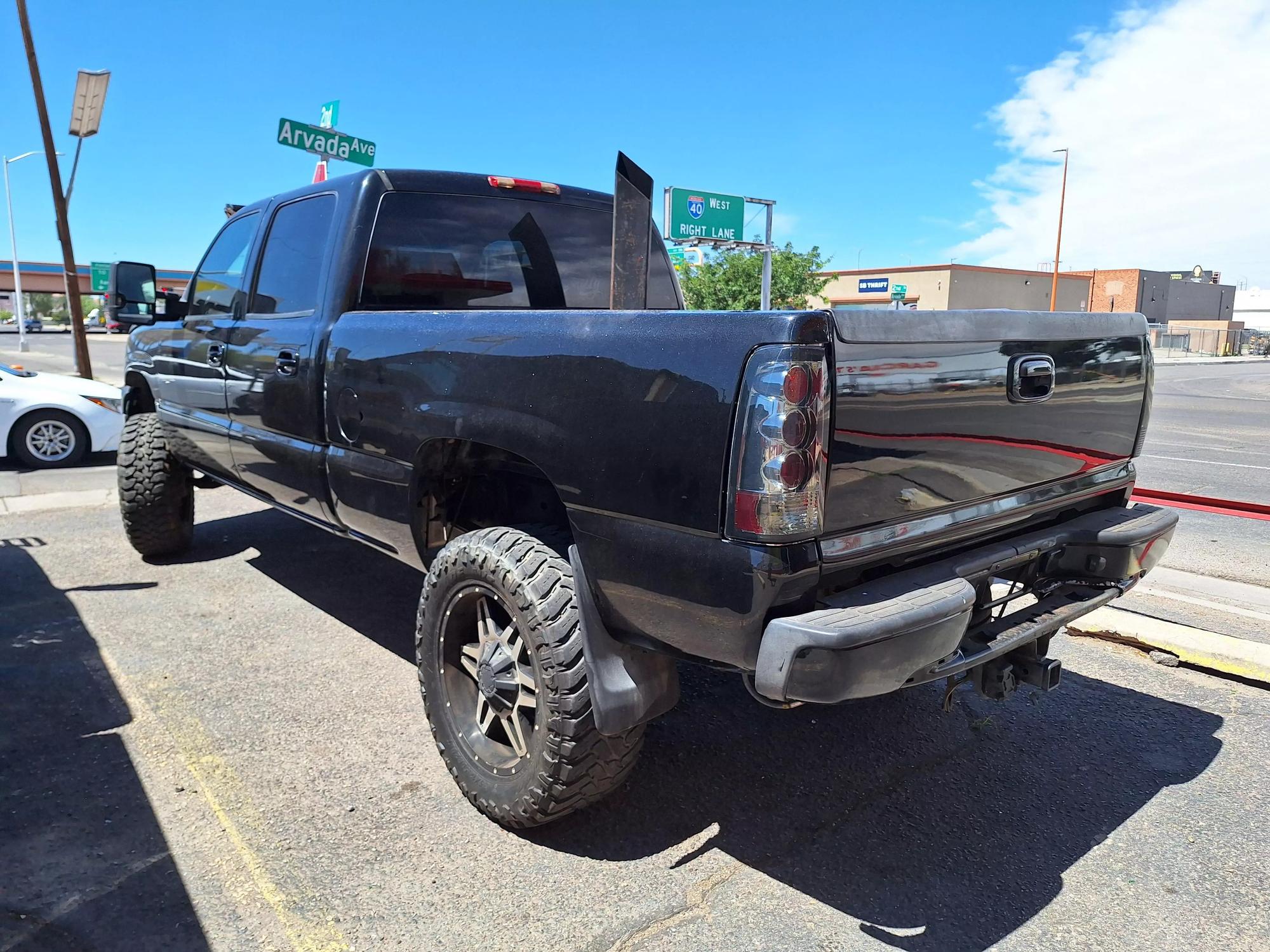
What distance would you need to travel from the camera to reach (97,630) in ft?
14.4

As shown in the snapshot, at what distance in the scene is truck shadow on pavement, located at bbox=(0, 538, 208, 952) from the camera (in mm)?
2283

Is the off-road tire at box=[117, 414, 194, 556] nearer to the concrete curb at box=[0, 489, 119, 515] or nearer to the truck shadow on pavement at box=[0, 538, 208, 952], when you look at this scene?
the truck shadow on pavement at box=[0, 538, 208, 952]

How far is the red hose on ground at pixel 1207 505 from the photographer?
267 inches

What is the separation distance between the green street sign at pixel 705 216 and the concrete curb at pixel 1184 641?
33.2 metres

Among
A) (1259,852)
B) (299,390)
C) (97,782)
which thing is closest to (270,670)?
(97,782)

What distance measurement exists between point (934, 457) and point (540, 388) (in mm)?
1080

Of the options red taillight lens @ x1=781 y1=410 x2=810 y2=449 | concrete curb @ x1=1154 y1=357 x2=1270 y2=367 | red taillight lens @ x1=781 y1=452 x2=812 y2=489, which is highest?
red taillight lens @ x1=781 y1=410 x2=810 y2=449

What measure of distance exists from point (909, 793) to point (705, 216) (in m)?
36.5

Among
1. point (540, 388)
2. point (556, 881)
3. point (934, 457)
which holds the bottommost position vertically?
point (556, 881)

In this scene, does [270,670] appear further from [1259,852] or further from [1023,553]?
[1259,852]

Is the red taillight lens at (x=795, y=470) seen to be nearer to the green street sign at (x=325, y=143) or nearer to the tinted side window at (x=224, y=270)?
the tinted side window at (x=224, y=270)

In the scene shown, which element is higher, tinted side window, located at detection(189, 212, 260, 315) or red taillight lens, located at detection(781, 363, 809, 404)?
tinted side window, located at detection(189, 212, 260, 315)

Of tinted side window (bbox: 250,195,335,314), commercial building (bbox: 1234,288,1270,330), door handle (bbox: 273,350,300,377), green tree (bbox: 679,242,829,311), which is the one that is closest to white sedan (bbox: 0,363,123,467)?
tinted side window (bbox: 250,195,335,314)

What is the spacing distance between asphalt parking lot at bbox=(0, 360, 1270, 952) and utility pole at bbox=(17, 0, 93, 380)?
12.7 metres
